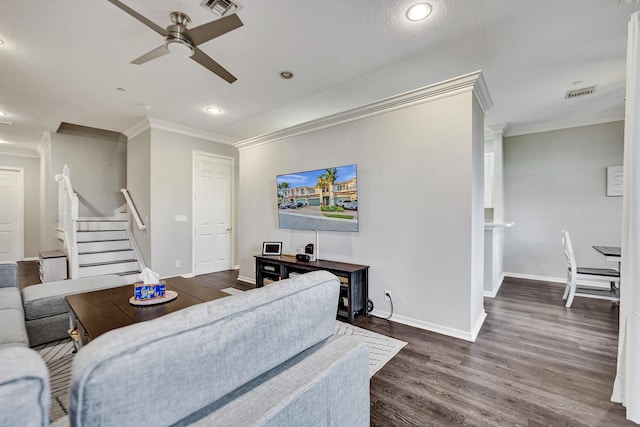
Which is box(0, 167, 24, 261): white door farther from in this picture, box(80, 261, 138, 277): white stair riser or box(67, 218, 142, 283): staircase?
box(80, 261, 138, 277): white stair riser

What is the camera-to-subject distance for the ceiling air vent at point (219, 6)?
201cm

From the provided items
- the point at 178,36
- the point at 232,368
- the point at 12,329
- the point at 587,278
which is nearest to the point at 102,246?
the point at 12,329

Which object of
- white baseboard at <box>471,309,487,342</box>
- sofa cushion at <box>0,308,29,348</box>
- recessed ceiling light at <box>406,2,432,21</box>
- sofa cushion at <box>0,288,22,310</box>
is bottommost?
white baseboard at <box>471,309,487,342</box>

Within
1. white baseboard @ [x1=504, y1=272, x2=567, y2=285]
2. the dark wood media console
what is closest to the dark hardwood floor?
the dark wood media console

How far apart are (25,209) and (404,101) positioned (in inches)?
350

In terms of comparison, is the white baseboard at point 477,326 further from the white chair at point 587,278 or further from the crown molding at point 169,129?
the crown molding at point 169,129

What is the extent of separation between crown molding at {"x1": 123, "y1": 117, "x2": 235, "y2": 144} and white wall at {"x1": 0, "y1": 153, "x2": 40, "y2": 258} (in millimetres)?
3765

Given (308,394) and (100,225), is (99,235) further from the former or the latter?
(308,394)

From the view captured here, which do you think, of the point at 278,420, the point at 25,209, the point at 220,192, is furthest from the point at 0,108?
the point at 278,420

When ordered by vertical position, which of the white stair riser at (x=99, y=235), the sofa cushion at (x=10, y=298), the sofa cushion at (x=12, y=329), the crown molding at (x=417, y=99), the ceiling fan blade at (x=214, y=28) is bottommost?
the sofa cushion at (x=12, y=329)

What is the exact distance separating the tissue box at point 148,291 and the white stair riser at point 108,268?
3.15 metres

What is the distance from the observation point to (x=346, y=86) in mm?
3455

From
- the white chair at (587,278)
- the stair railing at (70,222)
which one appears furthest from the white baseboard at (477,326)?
the stair railing at (70,222)

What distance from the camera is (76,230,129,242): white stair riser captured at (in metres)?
4.94
